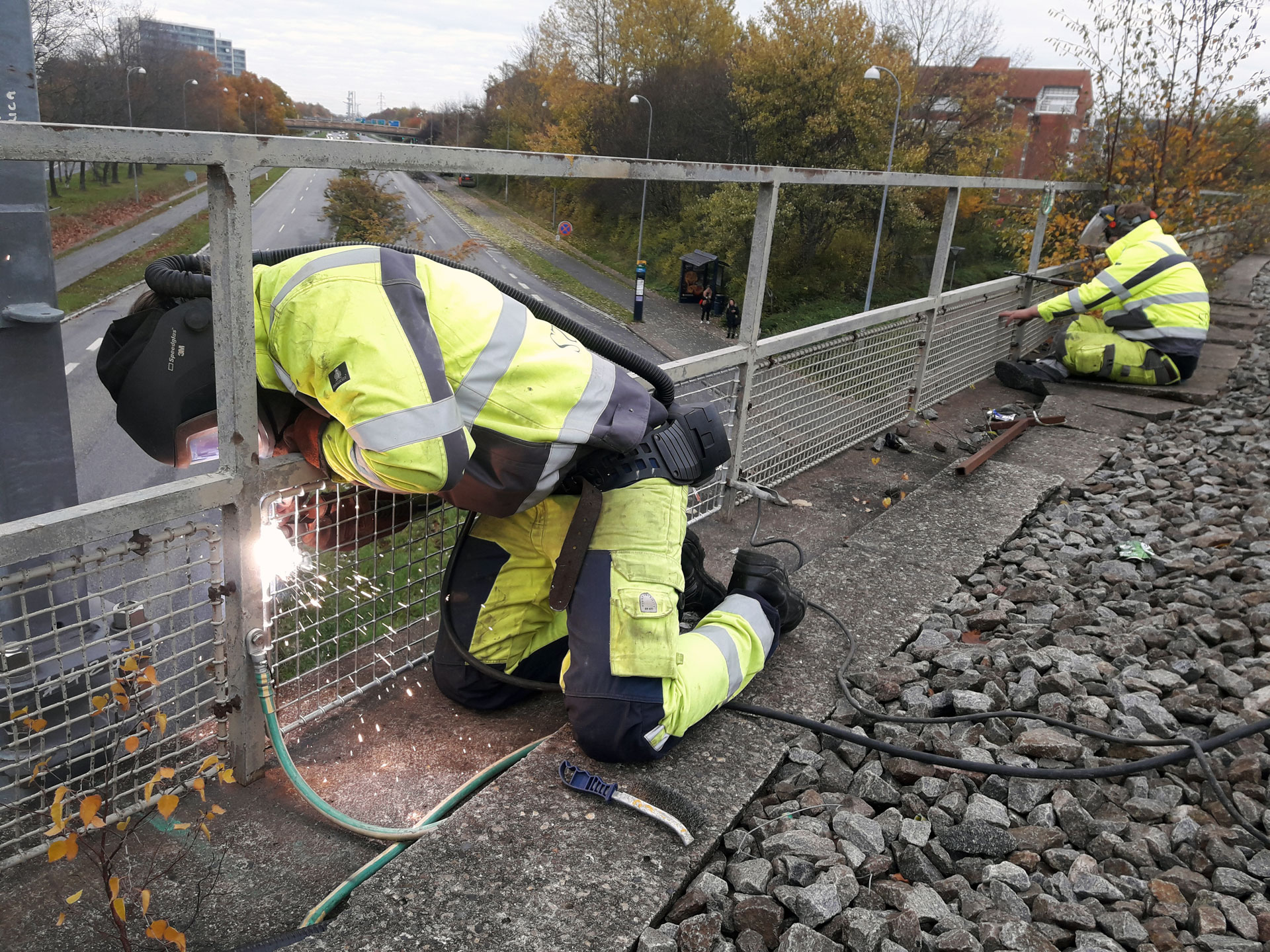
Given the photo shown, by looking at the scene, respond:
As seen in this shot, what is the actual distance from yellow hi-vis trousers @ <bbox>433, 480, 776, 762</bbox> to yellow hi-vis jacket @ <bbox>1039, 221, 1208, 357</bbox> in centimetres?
554

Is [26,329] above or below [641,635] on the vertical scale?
above

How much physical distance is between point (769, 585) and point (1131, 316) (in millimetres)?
5848

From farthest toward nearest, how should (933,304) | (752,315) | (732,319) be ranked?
(732,319)
(933,304)
(752,315)

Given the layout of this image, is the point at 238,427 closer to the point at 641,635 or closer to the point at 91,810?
the point at 91,810

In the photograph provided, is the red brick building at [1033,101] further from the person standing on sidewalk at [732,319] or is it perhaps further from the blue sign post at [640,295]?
the blue sign post at [640,295]

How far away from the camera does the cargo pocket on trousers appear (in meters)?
2.59

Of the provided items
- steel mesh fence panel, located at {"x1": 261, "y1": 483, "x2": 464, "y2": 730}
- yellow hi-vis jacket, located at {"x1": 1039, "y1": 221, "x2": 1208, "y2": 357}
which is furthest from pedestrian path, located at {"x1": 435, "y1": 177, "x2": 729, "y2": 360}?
steel mesh fence panel, located at {"x1": 261, "y1": 483, "x2": 464, "y2": 730}

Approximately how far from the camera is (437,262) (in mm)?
2549

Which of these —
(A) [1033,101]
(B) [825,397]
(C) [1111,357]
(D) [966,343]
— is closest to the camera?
(B) [825,397]

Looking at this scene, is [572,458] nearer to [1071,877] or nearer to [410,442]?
[410,442]

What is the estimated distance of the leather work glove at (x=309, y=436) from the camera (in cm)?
251

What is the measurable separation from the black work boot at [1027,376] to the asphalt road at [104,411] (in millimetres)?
6320

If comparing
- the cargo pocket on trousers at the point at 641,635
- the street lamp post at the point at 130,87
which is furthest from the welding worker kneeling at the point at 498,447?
the street lamp post at the point at 130,87

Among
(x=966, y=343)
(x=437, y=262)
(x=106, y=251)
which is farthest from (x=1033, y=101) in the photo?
(x=437, y=262)
